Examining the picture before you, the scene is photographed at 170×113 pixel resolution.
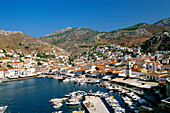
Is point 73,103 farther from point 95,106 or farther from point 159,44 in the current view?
point 159,44

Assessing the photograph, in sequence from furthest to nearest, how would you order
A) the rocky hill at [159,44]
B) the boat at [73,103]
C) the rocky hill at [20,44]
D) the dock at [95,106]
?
the rocky hill at [20,44] < the rocky hill at [159,44] < the boat at [73,103] < the dock at [95,106]

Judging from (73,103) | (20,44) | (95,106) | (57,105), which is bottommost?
(57,105)

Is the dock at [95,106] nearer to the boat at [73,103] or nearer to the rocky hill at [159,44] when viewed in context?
the boat at [73,103]

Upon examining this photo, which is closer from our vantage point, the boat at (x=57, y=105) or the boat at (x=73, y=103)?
the boat at (x=57, y=105)

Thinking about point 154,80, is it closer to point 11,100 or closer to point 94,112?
point 94,112

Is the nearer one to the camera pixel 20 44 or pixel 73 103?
pixel 73 103

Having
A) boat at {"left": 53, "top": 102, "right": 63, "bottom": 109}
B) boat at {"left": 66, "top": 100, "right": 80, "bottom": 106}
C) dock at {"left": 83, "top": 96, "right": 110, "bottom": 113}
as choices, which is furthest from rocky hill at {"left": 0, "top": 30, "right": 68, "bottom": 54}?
dock at {"left": 83, "top": 96, "right": 110, "bottom": 113}

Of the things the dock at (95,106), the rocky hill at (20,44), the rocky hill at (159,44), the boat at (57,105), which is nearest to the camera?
the dock at (95,106)

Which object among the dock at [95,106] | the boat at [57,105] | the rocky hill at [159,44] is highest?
the rocky hill at [159,44]

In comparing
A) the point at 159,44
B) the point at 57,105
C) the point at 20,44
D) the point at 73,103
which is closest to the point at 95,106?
the point at 73,103

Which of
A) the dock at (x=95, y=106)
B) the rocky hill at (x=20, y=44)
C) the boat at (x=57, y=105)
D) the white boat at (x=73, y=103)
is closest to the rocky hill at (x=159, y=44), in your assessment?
the dock at (x=95, y=106)

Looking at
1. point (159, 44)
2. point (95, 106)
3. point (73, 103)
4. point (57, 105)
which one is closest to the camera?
point (95, 106)

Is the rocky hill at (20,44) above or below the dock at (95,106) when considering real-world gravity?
above
